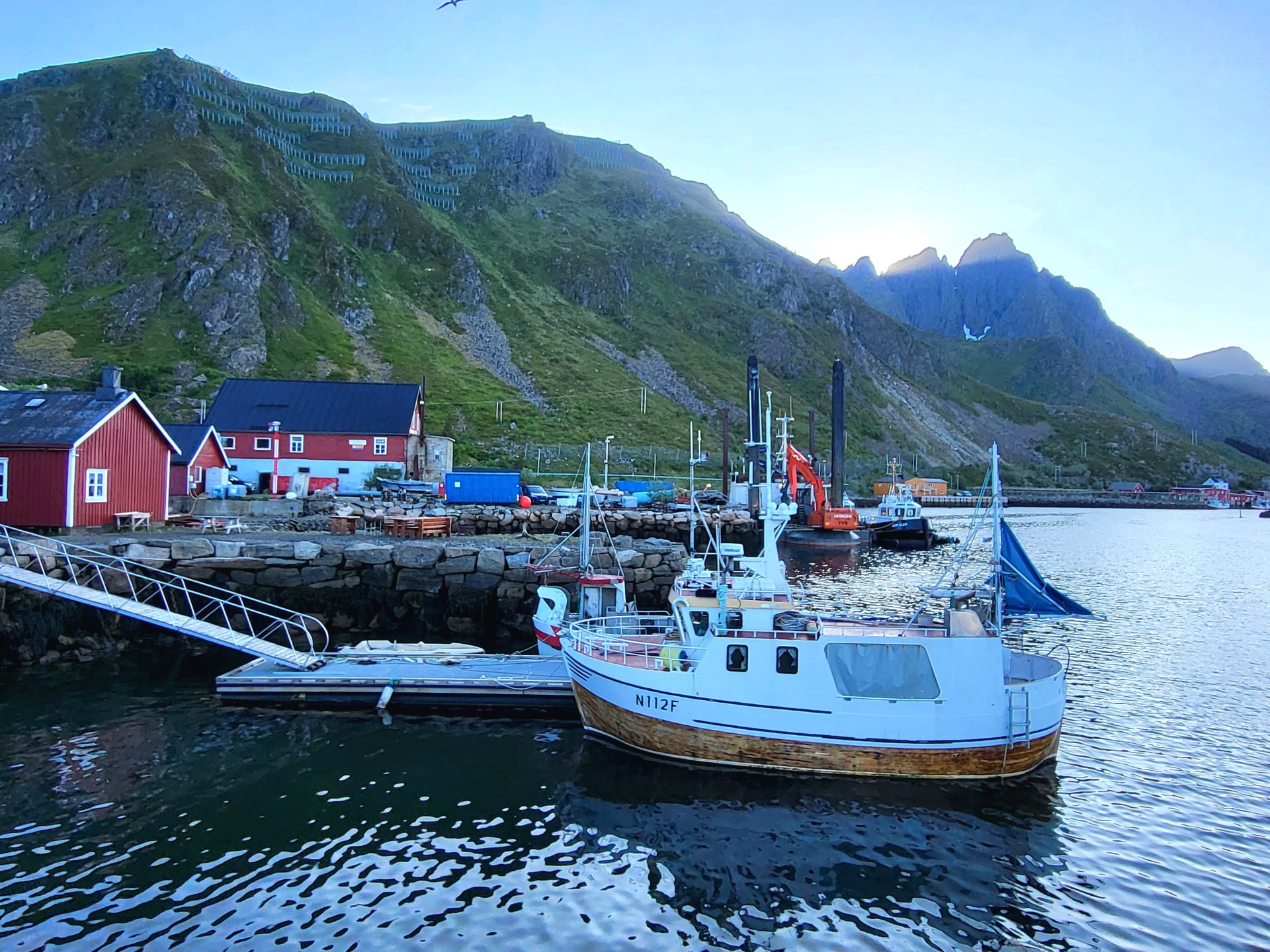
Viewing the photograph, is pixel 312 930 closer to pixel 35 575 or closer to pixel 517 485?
pixel 35 575

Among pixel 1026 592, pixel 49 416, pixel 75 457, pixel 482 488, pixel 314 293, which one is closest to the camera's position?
pixel 1026 592

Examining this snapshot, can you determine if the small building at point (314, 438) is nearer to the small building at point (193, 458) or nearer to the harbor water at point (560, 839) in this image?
the small building at point (193, 458)

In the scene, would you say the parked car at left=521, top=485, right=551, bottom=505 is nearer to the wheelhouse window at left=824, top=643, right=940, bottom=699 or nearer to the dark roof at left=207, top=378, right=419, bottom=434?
the dark roof at left=207, top=378, right=419, bottom=434

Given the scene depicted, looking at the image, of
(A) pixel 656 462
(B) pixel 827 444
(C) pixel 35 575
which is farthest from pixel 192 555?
(B) pixel 827 444

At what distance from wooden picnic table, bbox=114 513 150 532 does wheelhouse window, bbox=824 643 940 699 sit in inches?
1241

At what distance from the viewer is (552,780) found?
54.6 feet

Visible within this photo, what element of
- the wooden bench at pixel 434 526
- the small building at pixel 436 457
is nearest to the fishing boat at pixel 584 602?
the wooden bench at pixel 434 526

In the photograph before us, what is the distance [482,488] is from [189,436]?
19739 mm

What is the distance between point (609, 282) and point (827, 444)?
66.7m

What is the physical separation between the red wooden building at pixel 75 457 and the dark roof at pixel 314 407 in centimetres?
2869

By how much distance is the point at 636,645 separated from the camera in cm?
1984

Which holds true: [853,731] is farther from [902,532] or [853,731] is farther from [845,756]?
[902,532]

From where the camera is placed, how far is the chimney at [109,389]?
3356 cm

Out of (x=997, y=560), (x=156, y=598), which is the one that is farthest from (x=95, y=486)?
(x=997, y=560)
